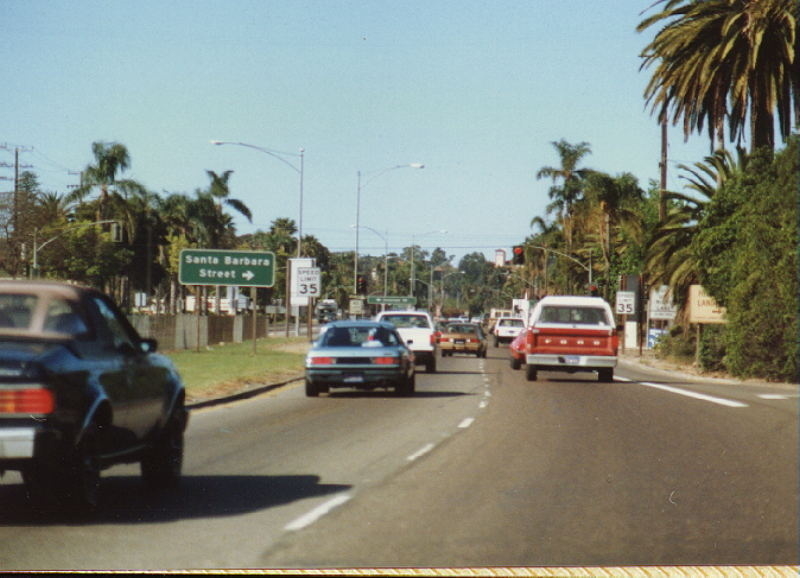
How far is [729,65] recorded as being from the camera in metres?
34.3

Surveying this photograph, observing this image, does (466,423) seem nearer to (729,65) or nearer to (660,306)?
(729,65)

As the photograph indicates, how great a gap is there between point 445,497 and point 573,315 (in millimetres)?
22167

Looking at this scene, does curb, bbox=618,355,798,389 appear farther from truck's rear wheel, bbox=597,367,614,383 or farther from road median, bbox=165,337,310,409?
road median, bbox=165,337,310,409

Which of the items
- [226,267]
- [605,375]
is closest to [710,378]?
[605,375]

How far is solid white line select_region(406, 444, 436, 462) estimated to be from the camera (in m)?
13.1

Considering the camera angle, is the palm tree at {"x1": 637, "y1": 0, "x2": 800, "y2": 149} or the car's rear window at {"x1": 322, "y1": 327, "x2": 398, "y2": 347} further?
the palm tree at {"x1": 637, "y1": 0, "x2": 800, "y2": 149}

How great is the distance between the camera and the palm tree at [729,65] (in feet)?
99.9

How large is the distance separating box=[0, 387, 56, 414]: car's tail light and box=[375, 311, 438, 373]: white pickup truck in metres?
29.1

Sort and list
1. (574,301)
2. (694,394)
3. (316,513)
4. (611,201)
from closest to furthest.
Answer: (316,513) < (694,394) < (574,301) < (611,201)

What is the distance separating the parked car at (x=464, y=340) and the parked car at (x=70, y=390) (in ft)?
145

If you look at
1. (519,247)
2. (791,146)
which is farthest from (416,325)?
(519,247)

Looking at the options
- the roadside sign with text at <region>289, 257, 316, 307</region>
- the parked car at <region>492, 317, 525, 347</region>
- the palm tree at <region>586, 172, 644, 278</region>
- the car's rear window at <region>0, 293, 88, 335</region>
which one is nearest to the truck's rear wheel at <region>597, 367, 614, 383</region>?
the roadside sign with text at <region>289, 257, 316, 307</region>

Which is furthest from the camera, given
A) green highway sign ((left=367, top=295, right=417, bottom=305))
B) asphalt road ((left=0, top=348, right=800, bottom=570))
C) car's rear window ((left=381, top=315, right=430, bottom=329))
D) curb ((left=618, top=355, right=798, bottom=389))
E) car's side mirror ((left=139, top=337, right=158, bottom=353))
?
green highway sign ((left=367, top=295, right=417, bottom=305))

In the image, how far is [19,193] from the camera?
5522cm
